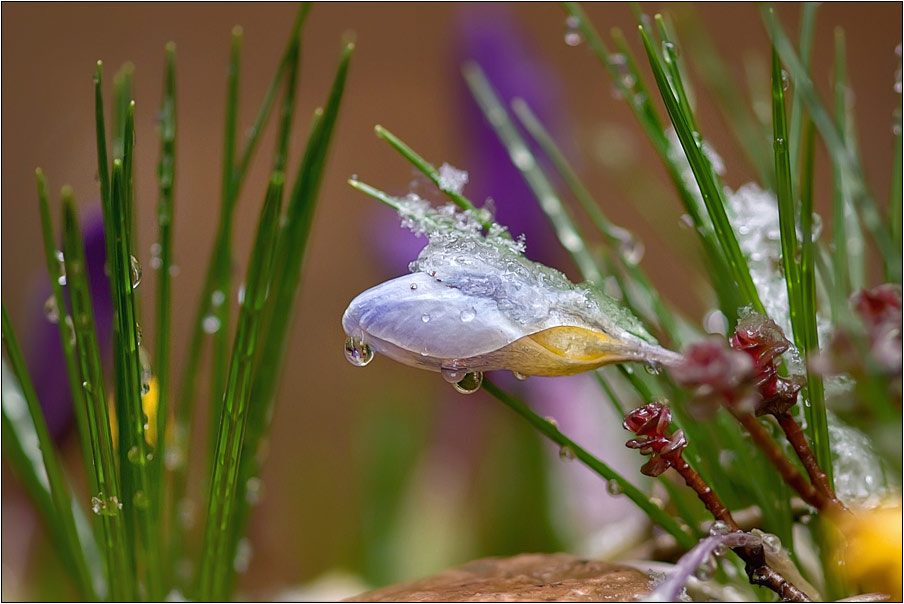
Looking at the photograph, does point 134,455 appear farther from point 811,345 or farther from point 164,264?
point 811,345

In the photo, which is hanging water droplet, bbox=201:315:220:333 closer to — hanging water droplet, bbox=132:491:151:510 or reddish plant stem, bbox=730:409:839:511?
hanging water droplet, bbox=132:491:151:510

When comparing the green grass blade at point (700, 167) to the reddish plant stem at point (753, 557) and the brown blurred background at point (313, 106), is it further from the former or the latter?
the brown blurred background at point (313, 106)

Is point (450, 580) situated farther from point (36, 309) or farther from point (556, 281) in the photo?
point (36, 309)

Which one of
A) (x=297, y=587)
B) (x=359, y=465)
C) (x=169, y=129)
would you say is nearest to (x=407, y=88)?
(x=359, y=465)

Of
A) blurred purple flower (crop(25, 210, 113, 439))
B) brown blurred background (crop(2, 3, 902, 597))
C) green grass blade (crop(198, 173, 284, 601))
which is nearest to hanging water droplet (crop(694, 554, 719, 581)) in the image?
green grass blade (crop(198, 173, 284, 601))

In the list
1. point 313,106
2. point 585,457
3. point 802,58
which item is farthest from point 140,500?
point 313,106

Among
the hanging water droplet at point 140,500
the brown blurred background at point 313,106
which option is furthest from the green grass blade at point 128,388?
the brown blurred background at point 313,106
